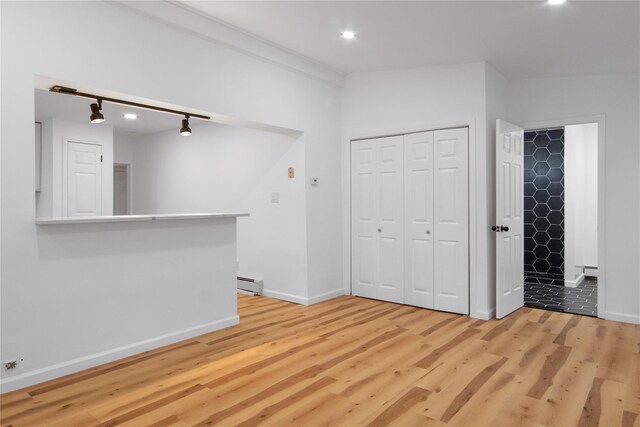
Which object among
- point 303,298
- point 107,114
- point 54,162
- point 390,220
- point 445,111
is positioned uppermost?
point 107,114

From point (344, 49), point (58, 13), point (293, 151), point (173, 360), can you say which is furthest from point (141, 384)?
point (344, 49)

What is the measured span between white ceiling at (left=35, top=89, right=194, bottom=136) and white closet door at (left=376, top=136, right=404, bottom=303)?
2.80 m

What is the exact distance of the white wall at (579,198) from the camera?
5.83m

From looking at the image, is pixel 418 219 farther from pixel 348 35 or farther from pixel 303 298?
pixel 348 35

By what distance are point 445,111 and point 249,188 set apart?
261 centimetres

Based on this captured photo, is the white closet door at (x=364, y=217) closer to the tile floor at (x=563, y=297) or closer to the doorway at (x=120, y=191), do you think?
the tile floor at (x=563, y=297)

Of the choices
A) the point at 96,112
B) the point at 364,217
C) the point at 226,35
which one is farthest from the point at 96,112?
the point at 364,217

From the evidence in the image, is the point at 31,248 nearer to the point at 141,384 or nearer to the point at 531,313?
the point at 141,384

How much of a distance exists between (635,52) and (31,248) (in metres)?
4.98

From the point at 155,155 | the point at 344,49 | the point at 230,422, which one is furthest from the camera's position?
the point at 155,155

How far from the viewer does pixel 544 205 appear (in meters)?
6.35

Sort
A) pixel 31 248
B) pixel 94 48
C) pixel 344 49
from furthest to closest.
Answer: pixel 344 49 → pixel 94 48 → pixel 31 248

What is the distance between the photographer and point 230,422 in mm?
2166

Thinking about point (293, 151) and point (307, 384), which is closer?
point (307, 384)
